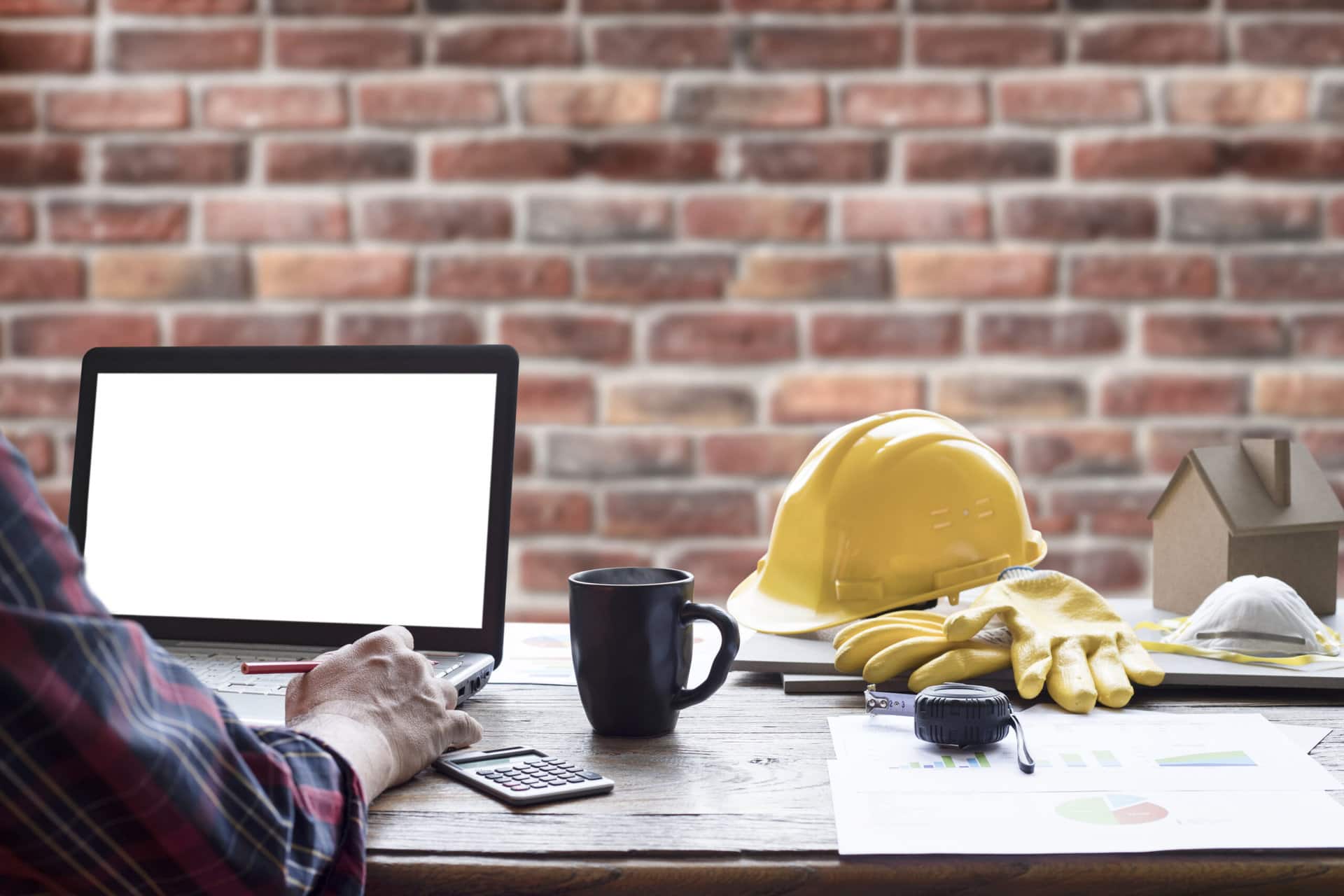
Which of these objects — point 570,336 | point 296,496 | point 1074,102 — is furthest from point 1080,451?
point 296,496

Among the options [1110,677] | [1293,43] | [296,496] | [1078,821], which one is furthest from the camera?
[1293,43]

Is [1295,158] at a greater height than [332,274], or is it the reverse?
[1295,158]

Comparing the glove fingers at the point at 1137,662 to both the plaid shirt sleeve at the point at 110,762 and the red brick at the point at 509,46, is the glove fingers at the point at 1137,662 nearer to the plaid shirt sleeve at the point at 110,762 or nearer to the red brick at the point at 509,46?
the plaid shirt sleeve at the point at 110,762

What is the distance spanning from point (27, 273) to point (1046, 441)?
1377mm

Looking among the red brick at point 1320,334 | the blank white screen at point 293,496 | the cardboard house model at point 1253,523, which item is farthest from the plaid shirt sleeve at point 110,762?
the red brick at point 1320,334

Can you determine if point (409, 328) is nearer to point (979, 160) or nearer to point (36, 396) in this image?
point (36, 396)

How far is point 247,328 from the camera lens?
1500 millimetres

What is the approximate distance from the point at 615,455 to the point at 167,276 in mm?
649

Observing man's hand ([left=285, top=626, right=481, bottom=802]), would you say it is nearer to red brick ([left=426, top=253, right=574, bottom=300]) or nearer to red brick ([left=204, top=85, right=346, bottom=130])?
red brick ([left=426, top=253, right=574, bottom=300])

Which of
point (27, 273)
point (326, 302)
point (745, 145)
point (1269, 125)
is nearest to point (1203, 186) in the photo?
point (1269, 125)

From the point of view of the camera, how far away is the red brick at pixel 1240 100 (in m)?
1.44

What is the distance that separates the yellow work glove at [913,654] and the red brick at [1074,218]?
77cm

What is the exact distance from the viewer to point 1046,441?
146cm

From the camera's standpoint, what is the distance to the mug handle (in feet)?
2.37
